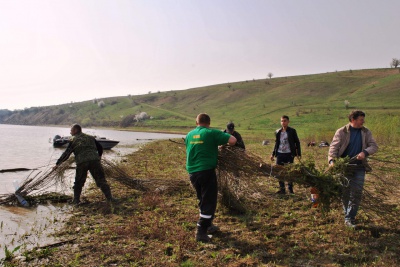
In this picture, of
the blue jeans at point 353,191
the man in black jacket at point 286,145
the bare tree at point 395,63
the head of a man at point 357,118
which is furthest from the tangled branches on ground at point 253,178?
the bare tree at point 395,63

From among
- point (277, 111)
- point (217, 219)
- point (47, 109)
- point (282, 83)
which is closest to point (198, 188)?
point (217, 219)

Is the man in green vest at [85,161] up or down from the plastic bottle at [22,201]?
up

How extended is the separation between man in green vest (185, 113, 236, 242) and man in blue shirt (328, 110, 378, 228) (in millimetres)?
2065

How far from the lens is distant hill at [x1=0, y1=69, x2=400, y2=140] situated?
2036 inches

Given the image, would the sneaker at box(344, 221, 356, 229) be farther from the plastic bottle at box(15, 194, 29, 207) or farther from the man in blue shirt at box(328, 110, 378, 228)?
the plastic bottle at box(15, 194, 29, 207)

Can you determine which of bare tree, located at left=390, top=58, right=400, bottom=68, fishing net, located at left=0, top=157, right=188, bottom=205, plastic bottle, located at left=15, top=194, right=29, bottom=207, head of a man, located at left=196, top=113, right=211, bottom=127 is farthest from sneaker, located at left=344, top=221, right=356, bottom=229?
bare tree, located at left=390, top=58, right=400, bottom=68

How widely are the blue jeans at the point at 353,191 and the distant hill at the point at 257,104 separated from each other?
95.8 ft

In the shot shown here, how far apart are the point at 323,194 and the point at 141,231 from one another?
10.7 ft

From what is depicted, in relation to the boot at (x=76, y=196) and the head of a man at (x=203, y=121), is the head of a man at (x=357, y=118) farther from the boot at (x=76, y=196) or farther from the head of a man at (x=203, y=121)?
the boot at (x=76, y=196)

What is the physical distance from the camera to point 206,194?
519cm

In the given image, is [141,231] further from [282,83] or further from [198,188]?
[282,83]

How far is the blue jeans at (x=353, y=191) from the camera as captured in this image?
17.3ft

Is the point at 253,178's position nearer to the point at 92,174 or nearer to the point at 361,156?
the point at 361,156

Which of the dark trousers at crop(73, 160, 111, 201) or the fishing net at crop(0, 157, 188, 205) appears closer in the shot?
the dark trousers at crop(73, 160, 111, 201)
